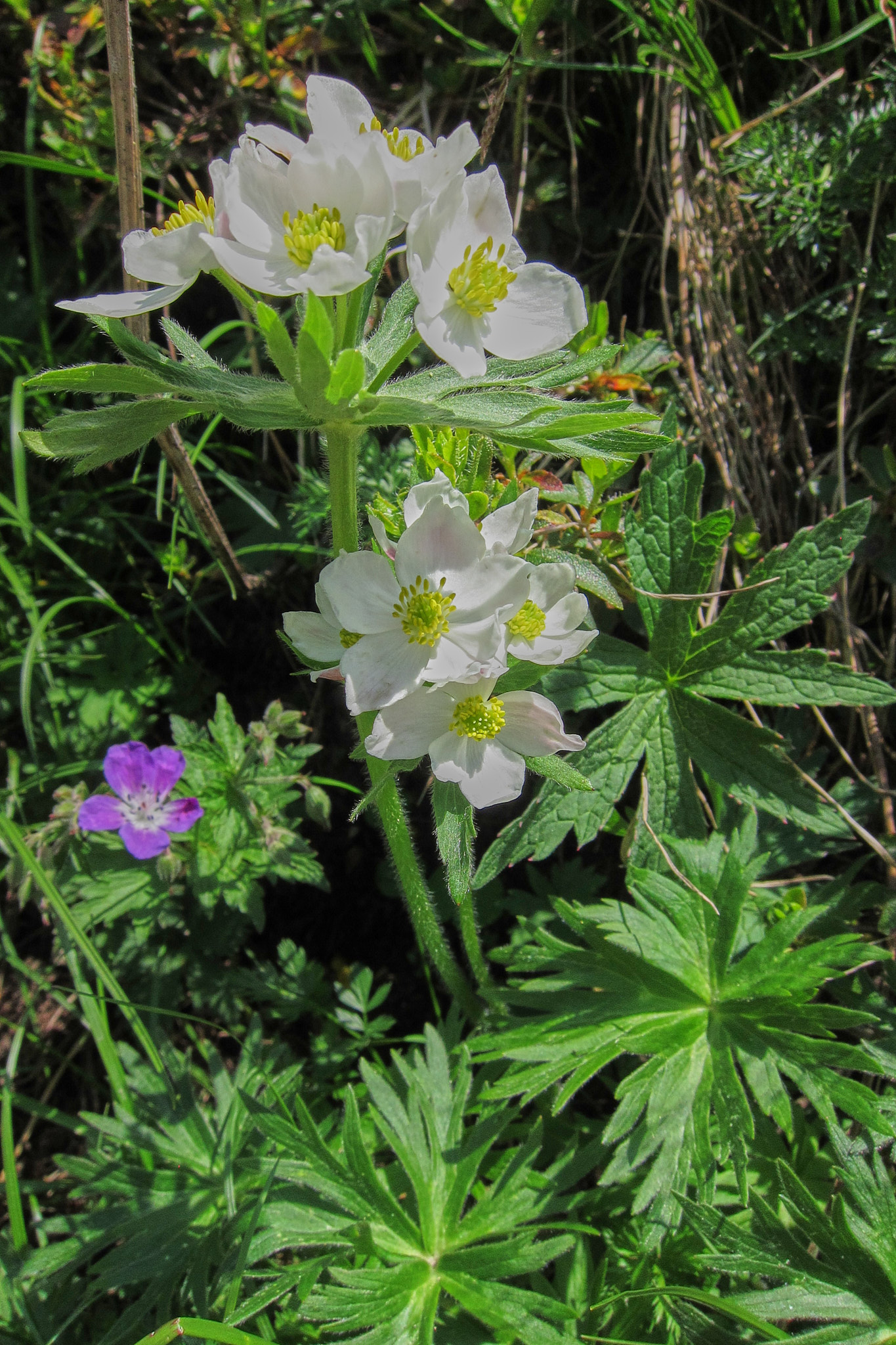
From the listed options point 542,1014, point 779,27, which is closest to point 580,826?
point 542,1014

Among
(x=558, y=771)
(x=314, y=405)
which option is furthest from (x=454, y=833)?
(x=314, y=405)

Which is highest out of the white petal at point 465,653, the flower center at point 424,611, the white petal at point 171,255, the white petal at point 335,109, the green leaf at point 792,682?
the white petal at point 335,109

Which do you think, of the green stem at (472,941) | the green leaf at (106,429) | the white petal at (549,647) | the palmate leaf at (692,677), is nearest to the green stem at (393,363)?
the green leaf at (106,429)

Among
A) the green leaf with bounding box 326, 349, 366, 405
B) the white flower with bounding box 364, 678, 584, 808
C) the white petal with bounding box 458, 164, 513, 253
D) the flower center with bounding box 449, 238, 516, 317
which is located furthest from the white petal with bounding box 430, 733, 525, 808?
the white petal with bounding box 458, 164, 513, 253

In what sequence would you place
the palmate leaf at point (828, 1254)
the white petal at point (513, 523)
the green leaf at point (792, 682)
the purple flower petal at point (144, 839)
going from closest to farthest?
1. the white petal at point (513, 523)
2. the palmate leaf at point (828, 1254)
3. the green leaf at point (792, 682)
4. the purple flower petal at point (144, 839)

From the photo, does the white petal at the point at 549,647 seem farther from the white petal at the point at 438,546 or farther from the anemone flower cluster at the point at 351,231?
the anemone flower cluster at the point at 351,231
